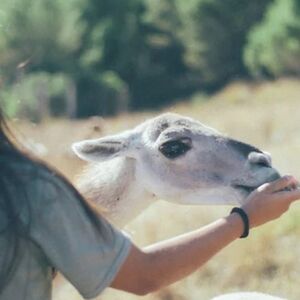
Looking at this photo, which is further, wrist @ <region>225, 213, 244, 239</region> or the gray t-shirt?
wrist @ <region>225, 213, 244, 239</region>

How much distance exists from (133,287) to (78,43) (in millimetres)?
49994

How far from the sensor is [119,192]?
505 centimetres

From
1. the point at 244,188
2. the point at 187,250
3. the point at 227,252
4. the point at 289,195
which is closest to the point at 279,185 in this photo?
the point at 289,195

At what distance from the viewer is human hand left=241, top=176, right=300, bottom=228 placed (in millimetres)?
3414

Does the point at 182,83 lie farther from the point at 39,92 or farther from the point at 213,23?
the point at 39,92

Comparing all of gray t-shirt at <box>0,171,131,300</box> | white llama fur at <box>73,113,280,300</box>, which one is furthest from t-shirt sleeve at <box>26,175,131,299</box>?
white llama fur at <box>73,113,280,300</box>

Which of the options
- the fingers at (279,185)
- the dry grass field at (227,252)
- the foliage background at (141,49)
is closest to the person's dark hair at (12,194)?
the fingers at (279,185)

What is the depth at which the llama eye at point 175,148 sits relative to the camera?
194 inches

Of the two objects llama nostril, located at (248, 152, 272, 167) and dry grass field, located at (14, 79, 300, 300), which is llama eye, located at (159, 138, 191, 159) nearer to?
llama nostril, located at (248, 152, 272, 167)

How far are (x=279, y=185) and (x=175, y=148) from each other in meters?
1.41

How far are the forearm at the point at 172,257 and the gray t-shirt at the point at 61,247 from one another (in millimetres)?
68

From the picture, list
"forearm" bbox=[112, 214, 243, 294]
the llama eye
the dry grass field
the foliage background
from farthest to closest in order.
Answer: the foliage background → the dry grass field → the llama eye → "forearm" bbox=[112, 214, 243, 294]

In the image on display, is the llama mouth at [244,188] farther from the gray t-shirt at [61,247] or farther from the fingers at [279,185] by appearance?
the gray t-shirt at [61,247]

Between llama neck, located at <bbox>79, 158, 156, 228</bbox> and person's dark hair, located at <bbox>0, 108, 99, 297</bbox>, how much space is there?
6.90 feet
